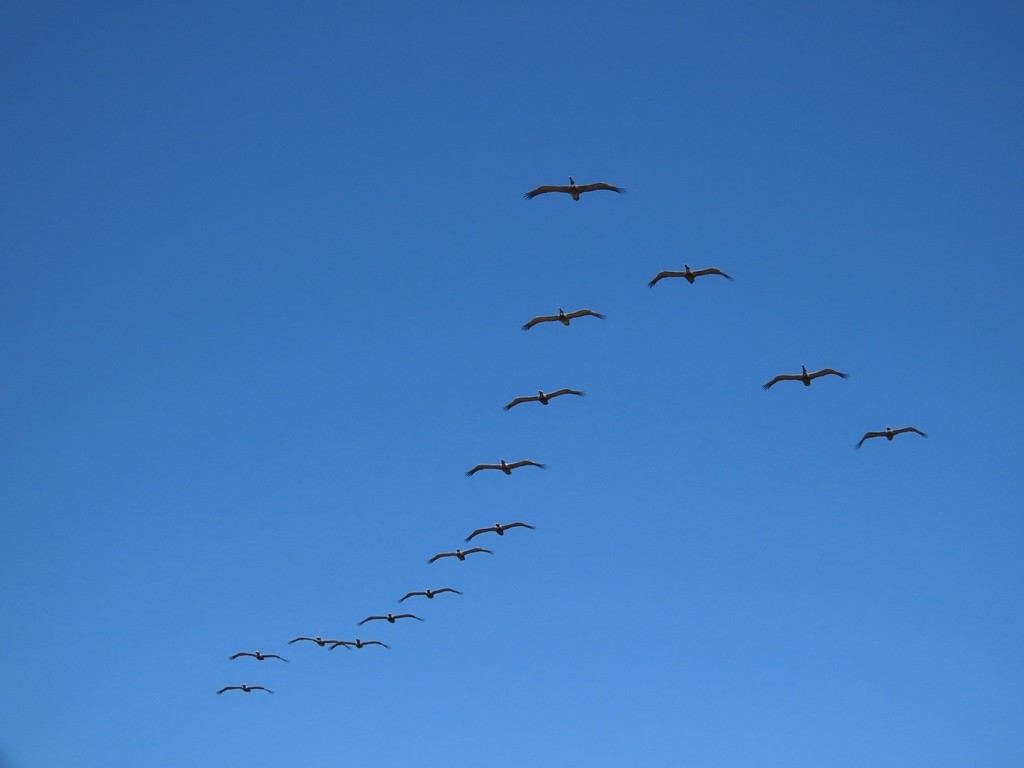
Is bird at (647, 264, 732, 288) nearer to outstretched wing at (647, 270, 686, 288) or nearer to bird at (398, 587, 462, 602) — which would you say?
outstretched wing at (647, 270, 686, 288)

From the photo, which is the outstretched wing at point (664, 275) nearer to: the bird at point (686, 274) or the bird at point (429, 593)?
the bird at point (686, 274)

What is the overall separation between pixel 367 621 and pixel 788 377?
41.0 m

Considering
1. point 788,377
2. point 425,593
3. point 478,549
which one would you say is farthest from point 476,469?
point 788,377

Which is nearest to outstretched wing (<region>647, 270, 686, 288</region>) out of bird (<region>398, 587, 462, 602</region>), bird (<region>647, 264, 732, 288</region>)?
bird (<region>647, 264, 732, 288</region>)

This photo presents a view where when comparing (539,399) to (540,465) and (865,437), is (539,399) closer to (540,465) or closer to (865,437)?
(540,465)

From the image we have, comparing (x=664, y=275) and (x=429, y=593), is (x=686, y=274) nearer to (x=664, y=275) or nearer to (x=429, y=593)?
(x=664, y=275)

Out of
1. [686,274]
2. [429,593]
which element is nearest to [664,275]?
[686,274]

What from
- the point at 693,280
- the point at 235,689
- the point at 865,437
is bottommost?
the point at 235,689

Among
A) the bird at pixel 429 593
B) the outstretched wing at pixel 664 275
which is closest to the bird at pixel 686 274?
the outstretched wing at pixel 664 275

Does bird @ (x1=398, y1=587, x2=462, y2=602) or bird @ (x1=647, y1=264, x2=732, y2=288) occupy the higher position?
bird @ (x1=647, y1=264, x2=732, y2=288)

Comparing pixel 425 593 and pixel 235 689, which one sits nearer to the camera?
pixel 425 593

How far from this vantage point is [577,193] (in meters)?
73.1

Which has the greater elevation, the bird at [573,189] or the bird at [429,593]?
the bird at [573,189]

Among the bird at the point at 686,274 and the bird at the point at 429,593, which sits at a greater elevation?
the bird at the point at 686,274
